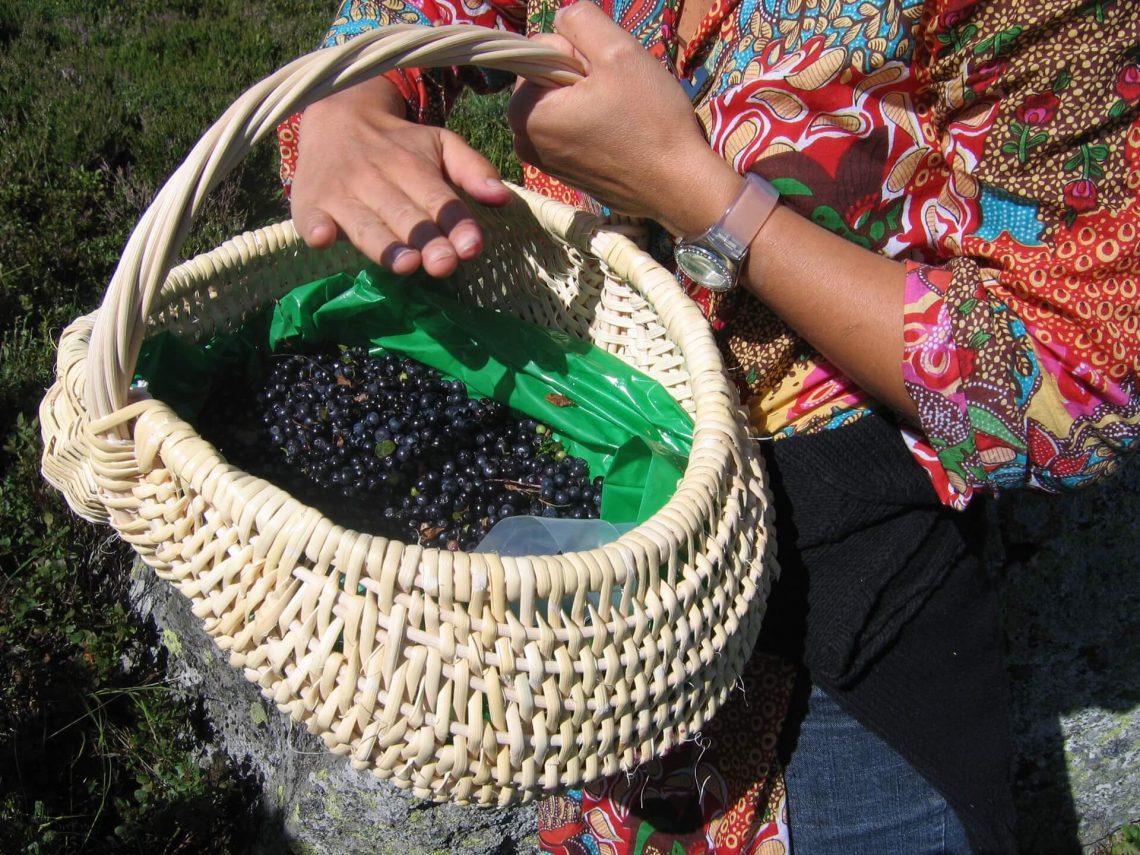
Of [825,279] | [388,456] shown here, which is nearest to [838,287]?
[825,279]

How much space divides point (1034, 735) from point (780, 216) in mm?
1500

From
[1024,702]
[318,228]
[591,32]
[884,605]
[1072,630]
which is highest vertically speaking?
[591,32]

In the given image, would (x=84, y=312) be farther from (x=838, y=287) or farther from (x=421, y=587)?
(x=838, y=287)

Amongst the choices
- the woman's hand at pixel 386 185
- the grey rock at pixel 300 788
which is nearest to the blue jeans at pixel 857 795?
the grey rock at pixel 300 788

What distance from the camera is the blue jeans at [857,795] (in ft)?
4.65

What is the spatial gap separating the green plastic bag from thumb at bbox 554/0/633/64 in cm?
48

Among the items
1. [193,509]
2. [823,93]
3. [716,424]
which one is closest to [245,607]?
[193,509]

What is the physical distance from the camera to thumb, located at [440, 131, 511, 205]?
1271 mm

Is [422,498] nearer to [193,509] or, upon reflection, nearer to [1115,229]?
[193,509]

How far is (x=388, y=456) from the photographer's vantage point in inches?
52.6

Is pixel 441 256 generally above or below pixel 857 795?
above

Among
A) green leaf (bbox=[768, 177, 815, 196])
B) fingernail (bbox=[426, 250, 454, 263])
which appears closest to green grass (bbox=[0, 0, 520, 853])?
fingernail (bbox=[426, 250, 454, 263])

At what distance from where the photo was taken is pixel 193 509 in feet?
3.13

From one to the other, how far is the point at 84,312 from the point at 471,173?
1.82m
